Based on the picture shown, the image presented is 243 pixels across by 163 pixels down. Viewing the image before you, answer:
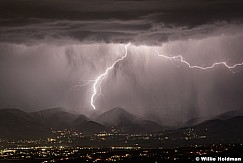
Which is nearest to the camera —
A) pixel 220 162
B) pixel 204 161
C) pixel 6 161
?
pixel 220 162

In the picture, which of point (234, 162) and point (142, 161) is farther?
point (142, 161)

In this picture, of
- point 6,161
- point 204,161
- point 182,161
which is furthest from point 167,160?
point 6,161

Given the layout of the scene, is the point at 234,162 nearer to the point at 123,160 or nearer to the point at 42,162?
the point at 123,160

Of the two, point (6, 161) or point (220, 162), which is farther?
point (6, 161)

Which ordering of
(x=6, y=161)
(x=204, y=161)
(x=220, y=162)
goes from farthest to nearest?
(x=6, y=161) < (x=204, y=161) < (x=220, y=162)

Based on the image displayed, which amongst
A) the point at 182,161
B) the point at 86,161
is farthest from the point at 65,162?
the point at 182,161

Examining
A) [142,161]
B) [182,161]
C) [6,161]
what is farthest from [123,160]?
[6,161]

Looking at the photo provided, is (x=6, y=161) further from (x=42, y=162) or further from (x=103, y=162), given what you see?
(x=103, y=162)
